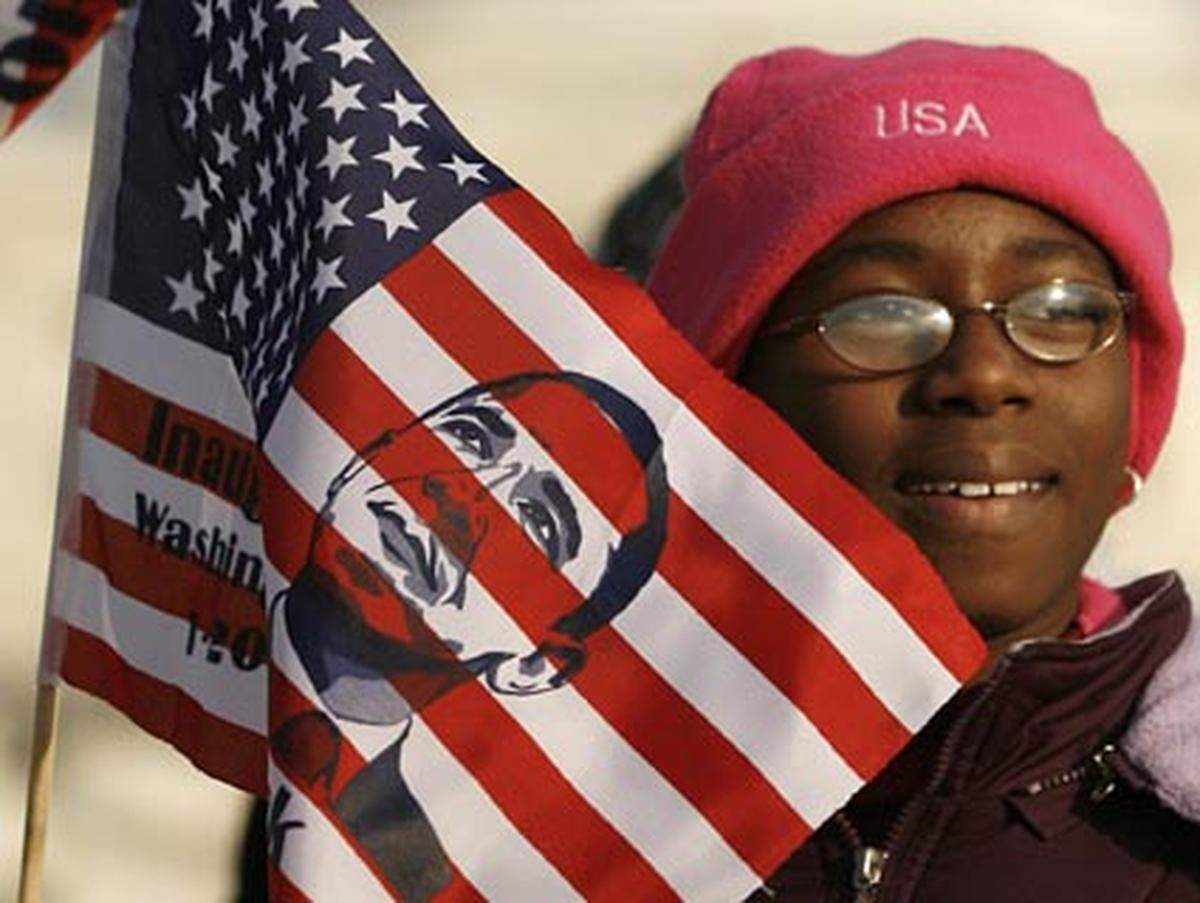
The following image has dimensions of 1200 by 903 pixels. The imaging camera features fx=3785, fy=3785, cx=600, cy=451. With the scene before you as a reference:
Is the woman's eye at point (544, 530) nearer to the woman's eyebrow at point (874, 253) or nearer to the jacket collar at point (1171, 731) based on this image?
the woman's eyebrow at point (874, 253)

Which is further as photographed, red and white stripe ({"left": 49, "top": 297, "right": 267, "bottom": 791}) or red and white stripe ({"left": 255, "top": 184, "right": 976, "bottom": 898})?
red and white stripe ({"left": 49, "top": 297, "right": 267, "bottom": 791})

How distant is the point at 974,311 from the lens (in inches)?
109

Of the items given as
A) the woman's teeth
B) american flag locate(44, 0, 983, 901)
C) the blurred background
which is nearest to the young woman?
the woman's teeth

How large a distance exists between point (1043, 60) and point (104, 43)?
738 mm

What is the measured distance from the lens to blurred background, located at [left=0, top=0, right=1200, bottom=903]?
17.0ft

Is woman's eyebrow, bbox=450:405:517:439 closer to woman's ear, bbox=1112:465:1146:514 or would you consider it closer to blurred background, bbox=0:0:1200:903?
woman's ear, bbox=1112:465:1146:514

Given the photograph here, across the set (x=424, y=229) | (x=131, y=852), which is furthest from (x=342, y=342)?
(x=131, y=852)

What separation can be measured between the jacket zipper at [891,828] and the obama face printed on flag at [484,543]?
271 mm

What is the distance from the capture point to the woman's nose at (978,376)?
2725 millimetres

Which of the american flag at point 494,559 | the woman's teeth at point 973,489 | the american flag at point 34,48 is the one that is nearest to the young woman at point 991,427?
the woman's teeth at point 973,489

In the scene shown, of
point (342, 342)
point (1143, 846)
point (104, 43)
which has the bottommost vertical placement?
point (1143, 846)

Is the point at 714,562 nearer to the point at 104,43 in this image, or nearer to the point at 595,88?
→ the point at 104,43

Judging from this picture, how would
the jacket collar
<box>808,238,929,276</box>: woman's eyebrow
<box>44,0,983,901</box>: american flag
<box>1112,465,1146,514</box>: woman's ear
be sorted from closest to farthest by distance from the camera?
<box>44,0,983,901</box>: american flag
the jacket collar
<box>808,238,929,276</box>: woman's eyebrow
<box>1112,465,1146,514</box>: woman's ear

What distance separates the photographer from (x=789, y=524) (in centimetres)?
264
